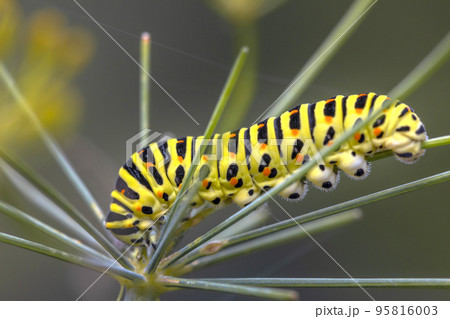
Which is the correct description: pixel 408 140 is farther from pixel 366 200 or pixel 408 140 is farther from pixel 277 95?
pixel 277 95

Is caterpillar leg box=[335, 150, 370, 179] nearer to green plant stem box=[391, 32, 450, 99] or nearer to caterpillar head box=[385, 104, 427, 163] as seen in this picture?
caterpillar head box=[385, 104, 427, 163]

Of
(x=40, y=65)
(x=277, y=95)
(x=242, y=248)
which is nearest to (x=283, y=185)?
(x=242, y=248)

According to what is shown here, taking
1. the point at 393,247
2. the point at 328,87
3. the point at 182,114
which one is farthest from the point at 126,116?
the point at 393,247

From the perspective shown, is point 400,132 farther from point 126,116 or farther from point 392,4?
point 126,116

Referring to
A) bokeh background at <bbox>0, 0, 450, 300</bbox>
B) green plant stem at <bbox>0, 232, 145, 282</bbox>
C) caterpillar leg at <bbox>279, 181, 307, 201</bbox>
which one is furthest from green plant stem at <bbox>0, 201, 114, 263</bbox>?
bokeh background at <bbox>0, 0, 450, 300</bbox>

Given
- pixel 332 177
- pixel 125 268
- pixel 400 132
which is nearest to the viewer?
pixel 125 268

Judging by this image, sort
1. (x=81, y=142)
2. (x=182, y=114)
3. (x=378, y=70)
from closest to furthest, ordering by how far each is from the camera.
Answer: (x=81, y=142), (x=378, y=70), (x=182, y=114)

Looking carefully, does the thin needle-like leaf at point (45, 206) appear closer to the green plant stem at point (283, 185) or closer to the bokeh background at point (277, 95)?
the green plant stem at point (283, 185)

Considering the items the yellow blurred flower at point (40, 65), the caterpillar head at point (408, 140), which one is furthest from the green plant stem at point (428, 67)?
the yellow blurred flower at point (40, 65)
